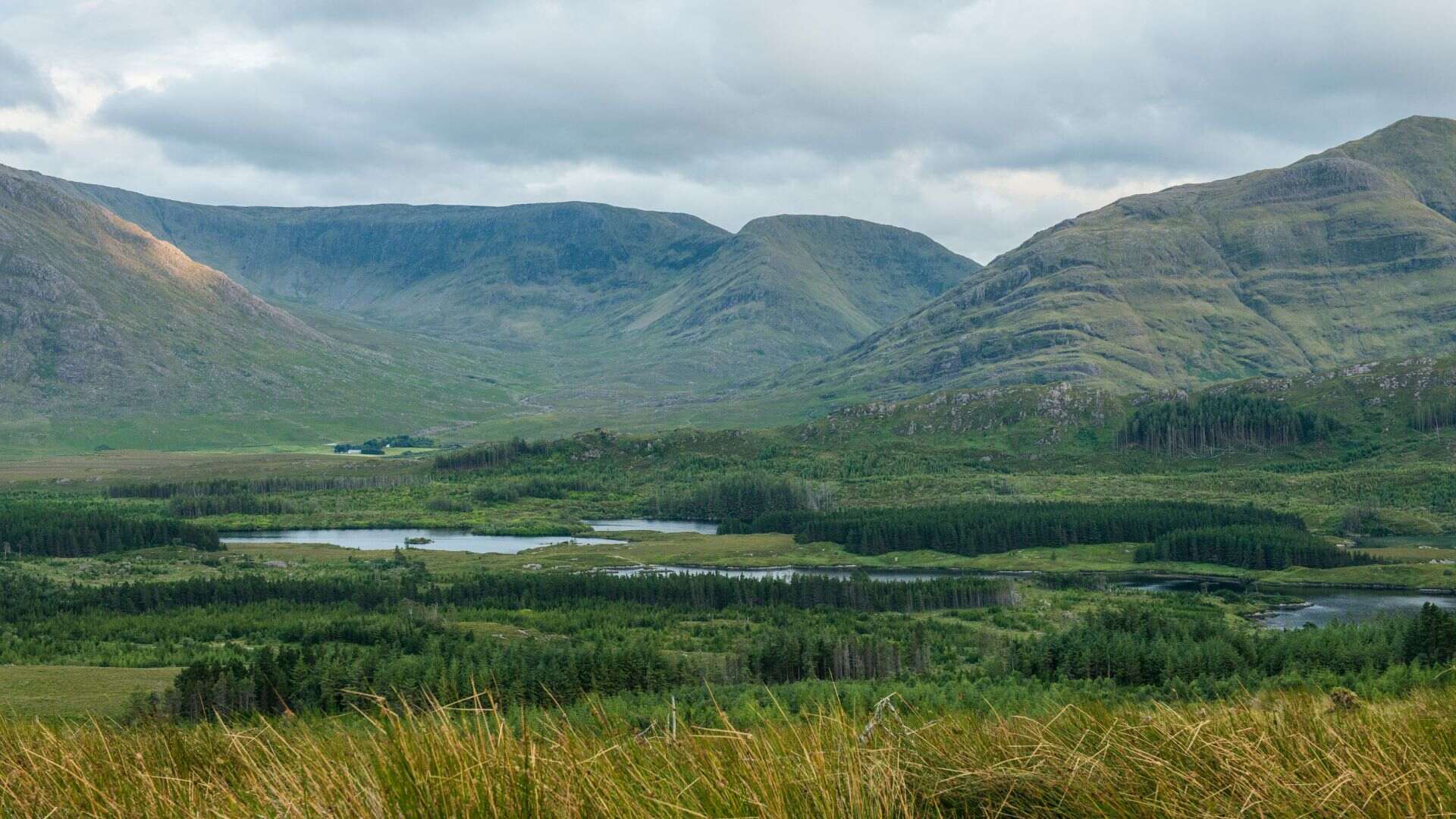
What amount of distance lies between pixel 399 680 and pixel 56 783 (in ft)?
148

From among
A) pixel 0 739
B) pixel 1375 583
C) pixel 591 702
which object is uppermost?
pixel 591 702

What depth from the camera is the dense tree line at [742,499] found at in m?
180

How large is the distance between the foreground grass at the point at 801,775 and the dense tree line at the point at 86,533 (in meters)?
145

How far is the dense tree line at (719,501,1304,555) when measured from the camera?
137 m

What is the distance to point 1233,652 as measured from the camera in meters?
58.6

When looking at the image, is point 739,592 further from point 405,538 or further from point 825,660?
point 405,538

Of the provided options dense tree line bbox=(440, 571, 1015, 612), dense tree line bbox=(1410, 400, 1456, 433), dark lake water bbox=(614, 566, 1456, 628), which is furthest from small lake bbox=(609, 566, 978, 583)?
dense tree line bbox=(1410, 400, 1456, 433)

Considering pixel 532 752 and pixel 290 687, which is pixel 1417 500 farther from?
pixel 532 752

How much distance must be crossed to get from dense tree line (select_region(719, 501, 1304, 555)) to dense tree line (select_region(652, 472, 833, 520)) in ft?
82.6

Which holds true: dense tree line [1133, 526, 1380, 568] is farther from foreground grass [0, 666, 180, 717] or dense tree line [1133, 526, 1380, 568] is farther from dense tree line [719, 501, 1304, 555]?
foreground grass [0, 666, 180, 717]

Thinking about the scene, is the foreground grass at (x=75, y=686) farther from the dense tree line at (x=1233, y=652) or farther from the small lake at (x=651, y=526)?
the small lake at (x=651, y=526)

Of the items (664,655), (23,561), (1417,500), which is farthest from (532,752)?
(1417,500)

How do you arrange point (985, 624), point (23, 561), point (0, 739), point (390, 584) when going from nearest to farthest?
point (0, 739)
point (985, 624)
point (390, 584)
point (23, 561)

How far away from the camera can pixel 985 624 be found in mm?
88312
